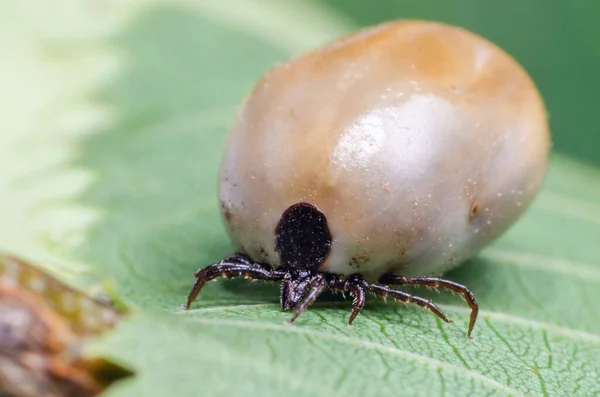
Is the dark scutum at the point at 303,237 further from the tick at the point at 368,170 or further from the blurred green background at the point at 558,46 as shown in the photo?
the blurred green background at the point at 558,46

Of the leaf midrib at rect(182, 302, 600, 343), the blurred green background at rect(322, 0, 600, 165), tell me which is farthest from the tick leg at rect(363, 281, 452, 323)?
the blurred green background at rect(322, 0, 600, 165)

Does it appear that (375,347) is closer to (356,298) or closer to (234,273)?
(356,298)

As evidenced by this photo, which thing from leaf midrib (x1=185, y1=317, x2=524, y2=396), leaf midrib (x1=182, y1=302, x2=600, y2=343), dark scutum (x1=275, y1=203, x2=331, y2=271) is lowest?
leaf midrib (x1=182, y1=302, x2=600, y2=343)

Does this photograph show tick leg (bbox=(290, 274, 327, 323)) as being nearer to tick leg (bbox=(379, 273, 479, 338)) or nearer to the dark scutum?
the dark scutum

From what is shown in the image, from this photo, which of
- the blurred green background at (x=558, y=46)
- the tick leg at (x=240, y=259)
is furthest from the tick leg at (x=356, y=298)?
the blurred green background at (x=558, y=46)

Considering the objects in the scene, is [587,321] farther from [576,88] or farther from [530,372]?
[576,88]

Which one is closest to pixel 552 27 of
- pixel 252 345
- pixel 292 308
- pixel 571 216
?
pixel 571 216
